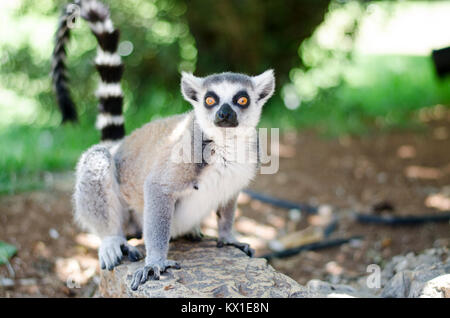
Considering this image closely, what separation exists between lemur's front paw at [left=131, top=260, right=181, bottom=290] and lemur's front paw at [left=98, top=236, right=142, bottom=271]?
35cm

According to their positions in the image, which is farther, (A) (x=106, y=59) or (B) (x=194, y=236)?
(A) (x=106, y=59)

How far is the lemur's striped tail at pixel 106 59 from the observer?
374 cm

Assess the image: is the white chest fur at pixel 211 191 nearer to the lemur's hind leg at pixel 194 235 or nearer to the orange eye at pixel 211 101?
the lemur's hind leg at pixel 194 235

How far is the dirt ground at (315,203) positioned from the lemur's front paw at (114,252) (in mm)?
668

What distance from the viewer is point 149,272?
9.17 ft

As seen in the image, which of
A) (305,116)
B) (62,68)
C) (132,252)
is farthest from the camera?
(305,116)

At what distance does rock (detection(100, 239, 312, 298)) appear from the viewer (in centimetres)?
264

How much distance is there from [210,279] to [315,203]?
2.77 m

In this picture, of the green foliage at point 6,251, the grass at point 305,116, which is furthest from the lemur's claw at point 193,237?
the grass at point 305,116

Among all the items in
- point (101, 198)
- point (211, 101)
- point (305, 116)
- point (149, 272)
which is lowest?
point (149, 272)

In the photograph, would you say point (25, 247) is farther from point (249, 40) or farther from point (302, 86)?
point (302, 86)

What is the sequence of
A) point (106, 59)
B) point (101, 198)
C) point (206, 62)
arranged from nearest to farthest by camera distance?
point (101, 198), point (106, 59), point (206, 62)

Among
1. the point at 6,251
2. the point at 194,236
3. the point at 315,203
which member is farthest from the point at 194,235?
the point at 315,203

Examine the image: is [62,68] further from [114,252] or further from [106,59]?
[114,252]
